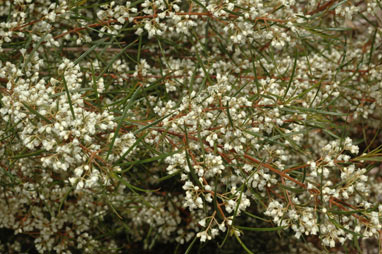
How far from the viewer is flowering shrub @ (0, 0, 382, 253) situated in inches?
67.6

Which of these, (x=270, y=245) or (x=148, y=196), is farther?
(x=270, y=245)

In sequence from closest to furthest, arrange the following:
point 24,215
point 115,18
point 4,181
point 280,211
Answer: point 280,211 < point 115,18 < point 4,181 < point 24,215

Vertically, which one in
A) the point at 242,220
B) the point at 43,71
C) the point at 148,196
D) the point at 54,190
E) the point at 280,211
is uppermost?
the point at 280,211

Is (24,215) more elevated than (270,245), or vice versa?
(24,215)

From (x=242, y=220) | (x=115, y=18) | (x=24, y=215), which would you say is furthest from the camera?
(x=242, y=220)

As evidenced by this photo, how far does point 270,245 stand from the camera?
3688 mm

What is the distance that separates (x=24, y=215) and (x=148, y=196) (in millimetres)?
918

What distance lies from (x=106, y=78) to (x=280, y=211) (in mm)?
1443

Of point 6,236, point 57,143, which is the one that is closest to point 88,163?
point 57,143

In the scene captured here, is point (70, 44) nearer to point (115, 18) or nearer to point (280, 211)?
point (115, 18)

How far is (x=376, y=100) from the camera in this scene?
2.97 meters

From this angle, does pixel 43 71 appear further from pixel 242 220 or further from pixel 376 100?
pixel 376 100

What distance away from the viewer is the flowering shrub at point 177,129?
1.72m

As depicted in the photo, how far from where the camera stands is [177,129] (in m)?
1.89
